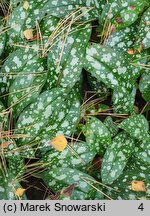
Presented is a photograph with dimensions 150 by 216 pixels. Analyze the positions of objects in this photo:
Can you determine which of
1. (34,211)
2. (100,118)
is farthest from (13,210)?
(100,118)

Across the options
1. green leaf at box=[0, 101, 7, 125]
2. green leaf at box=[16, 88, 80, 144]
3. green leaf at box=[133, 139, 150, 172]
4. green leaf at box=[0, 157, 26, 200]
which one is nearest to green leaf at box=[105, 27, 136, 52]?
green leaf at box=[16, 88, 80, 144]

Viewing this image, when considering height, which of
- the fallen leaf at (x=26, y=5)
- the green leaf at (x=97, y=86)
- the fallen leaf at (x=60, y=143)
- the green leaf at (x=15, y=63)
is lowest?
the fallen leaf at (x=60, y=143)

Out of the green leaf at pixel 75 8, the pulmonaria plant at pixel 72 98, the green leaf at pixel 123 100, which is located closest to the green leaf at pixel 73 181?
the pulmonaria plant at pixel 72 98

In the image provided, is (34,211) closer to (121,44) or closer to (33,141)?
(33,141)

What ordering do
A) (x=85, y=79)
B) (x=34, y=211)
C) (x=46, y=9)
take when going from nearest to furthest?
(x=34, y=211)
(x=46, y=9)
(x=85, y=79)

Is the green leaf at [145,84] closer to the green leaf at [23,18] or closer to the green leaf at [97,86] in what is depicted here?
the green leaf at [97,86]

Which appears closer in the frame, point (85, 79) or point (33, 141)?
point (33, 141)

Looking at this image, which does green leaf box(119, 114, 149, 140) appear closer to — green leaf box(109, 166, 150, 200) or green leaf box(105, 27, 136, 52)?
green leaf box(109, 166, 150, 200)

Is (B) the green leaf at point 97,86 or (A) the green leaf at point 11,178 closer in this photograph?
(A) the green leaf at point 11,178
